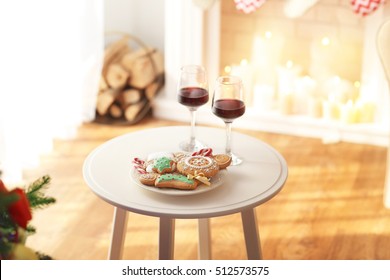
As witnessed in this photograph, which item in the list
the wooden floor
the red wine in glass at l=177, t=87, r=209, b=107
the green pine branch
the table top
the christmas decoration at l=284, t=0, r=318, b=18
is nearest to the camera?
the green pine branch

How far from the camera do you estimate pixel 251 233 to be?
5.74ft

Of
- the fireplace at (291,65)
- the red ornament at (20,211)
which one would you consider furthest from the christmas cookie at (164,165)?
the fireplace at (291,65)

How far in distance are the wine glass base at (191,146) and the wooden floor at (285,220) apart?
1.65 feet

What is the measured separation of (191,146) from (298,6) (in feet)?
3.75

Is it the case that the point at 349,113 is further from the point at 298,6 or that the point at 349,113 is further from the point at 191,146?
the point at 191,146

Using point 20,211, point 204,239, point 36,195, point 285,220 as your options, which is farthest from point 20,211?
point 285,220

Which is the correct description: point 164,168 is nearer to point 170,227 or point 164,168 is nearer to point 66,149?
point 170,227

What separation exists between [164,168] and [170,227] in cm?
14

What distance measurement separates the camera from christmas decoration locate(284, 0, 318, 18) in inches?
107

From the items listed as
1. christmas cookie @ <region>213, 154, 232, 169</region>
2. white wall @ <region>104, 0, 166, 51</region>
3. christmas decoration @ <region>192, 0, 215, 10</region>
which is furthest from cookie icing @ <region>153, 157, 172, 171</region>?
white wall @ <region>104, 0, 166, 51</region>

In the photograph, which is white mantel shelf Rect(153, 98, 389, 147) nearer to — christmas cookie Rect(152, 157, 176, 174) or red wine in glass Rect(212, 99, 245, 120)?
red wine in glass Rect(212, 99, 245, 120)

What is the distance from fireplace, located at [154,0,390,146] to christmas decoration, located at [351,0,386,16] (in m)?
0.19

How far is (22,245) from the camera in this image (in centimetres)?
98

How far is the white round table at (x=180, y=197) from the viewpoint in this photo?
156cm
